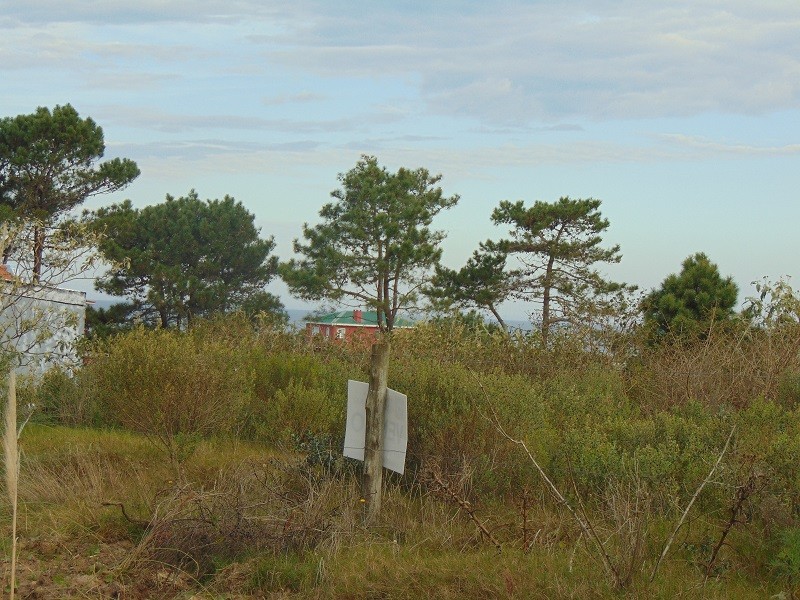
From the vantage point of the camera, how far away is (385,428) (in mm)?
7629

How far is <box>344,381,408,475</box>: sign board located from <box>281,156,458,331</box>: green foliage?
1270 inches

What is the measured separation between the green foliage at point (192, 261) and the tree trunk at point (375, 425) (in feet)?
98.6

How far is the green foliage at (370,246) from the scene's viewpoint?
40.4m

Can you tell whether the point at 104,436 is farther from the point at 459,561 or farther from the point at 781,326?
the point at 781,326

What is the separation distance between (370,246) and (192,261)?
860 centimetres

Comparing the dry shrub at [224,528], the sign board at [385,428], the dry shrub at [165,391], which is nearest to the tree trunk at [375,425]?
the sign board at [385,428]

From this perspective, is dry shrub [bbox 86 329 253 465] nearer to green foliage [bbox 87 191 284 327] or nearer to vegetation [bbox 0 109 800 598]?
vegetation [bbox 0 109 800 598]

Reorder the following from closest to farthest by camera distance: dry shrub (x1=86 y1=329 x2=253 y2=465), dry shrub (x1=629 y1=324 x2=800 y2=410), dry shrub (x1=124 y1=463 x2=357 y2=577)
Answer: dry shrub (x1=124 y1=463 x2=357 y2=577) → dry shrub (x1=86 y1=329 x2=253 y2=465) → dry shrub (x1=629 y1=324 x2=800 y2=410)

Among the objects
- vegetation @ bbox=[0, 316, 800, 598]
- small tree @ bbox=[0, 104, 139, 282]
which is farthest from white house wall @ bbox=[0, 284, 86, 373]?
small tree @ bbox=[0, 104, 139, 282]

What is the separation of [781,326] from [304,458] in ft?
26.4

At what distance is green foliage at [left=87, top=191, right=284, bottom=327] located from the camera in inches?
1608

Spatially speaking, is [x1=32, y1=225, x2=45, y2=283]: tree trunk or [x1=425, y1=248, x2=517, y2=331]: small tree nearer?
[x1=32, y1=225, x2=45, y2=283]: tree trunk

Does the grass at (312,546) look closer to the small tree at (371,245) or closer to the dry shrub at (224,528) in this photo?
the dry shrub at (224,528)

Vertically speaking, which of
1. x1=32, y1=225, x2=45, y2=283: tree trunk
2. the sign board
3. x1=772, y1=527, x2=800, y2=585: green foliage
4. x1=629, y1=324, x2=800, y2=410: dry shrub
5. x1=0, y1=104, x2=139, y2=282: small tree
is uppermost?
x1=0, y1=104, x2=139, y2=282: small tree
